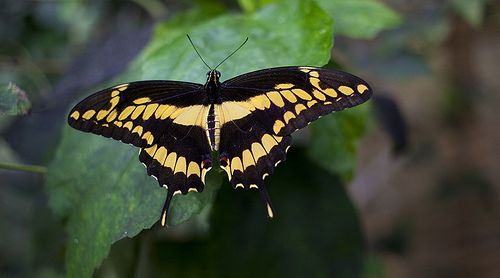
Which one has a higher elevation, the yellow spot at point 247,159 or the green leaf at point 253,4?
the green leaf at point 253,4

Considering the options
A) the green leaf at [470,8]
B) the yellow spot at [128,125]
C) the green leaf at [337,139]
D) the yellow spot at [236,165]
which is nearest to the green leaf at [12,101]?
the yellow spot at [128,125]

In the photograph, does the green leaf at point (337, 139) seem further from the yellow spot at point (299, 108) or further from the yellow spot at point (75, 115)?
the yellow spot at point (75, 115)

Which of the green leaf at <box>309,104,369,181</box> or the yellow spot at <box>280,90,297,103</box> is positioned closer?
the yellow spot at <box>280,90,297,103</box>

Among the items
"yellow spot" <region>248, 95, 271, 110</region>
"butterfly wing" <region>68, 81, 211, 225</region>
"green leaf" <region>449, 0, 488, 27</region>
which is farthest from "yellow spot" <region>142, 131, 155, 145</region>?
"green leaf" <region>449, 0, 488, 27</region>

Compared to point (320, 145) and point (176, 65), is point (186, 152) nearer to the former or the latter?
point (176, 65)

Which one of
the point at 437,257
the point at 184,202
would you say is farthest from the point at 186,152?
the point at 437,257

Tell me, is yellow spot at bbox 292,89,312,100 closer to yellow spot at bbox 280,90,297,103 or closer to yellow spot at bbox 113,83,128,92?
yellow spot at bbox 280,90,297,103

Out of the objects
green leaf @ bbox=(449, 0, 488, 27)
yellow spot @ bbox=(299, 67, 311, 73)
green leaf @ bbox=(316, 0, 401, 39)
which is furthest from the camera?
green leaf @ bbox=(449, 0, 488, 27)
